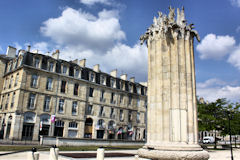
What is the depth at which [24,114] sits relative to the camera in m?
31.6

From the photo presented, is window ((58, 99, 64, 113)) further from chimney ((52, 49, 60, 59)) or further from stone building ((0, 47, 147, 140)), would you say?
chimney ((52, 49, 60, 59))

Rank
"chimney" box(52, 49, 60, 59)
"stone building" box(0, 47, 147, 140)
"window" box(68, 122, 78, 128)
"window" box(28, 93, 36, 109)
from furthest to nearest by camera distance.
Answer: "chimney" box(52, 49, 60, 59) < "window" box(68, 122, 78, 128) < "window" box(28, 93, 36, 109) < "stone building" box(0, 47, 147, 140)

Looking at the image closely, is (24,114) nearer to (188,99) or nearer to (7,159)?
(7,159)

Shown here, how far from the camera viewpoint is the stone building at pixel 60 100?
1262 inches

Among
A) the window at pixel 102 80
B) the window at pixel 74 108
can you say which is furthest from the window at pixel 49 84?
the window at pixel 102 80

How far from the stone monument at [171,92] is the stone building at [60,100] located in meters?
25.4

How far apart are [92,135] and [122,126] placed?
7.82m

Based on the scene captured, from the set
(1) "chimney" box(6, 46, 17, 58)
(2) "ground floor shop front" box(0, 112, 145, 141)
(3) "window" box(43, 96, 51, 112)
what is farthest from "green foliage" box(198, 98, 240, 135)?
(1) "chimney" box(6, 46, 17, 58)

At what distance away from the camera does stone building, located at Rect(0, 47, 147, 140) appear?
A: 32.1 m

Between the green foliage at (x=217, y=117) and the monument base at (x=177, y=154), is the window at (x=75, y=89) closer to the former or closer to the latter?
the green foliage at (x=217, y=117)

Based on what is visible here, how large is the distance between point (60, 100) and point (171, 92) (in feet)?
95.2

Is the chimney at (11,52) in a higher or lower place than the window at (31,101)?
higher

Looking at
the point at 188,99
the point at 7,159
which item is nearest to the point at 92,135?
the point at 7,159

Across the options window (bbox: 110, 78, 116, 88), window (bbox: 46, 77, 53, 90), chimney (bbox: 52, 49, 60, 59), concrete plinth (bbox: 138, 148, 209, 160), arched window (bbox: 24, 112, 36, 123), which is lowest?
concrete plinth (bbox: 138, 148, 209, 160)
